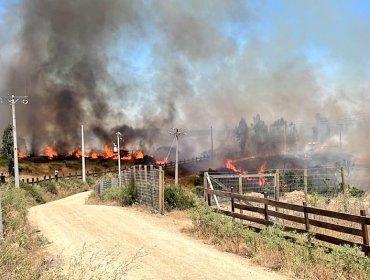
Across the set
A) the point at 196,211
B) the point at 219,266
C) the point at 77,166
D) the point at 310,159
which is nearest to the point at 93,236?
the point at 196,211

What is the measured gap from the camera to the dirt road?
9.82 metres

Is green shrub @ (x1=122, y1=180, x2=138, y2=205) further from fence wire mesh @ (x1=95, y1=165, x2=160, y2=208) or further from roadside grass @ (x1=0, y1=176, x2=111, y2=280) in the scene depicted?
roadside grass @ (x1=0, y1=176, x2=111, y2=280)

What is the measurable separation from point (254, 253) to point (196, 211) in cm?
440

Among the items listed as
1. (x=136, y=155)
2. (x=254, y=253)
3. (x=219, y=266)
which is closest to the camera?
(x=219, y=266)

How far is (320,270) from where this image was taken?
30.1 ft

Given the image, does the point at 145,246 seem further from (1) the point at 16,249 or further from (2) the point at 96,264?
(1) the point at 16,249

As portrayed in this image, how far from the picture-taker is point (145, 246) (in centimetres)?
1275

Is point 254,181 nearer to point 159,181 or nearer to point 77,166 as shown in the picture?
point 159,181

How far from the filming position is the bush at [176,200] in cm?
2131

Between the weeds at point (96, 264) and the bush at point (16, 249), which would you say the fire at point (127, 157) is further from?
the weeds at point (96, 264)

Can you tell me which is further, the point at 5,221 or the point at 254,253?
the point at 5,221

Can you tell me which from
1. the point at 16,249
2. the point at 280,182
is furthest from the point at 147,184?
the point at 16,249

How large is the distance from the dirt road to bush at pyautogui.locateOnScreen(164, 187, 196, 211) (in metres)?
1.38

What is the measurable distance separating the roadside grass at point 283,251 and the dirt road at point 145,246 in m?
0.42
